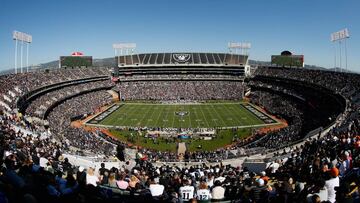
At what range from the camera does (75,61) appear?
327ft

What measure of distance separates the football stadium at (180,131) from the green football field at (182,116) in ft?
0.66

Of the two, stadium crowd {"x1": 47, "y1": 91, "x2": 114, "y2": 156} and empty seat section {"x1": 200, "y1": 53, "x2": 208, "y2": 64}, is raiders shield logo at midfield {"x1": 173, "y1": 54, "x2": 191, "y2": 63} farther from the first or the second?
stadium crowd {"x1": 47, "y1": 91, "x2": 114, "y2": 156}

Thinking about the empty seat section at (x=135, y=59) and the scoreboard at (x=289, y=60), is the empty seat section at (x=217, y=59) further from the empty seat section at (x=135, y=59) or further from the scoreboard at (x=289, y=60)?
the empty seat section at (x=135, y=59)

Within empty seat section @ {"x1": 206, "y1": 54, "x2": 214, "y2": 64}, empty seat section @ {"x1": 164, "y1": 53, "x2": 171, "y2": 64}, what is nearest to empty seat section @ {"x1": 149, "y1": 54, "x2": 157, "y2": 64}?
empty seat section @ {"x1": 164, "y1": 53, "x2": 171, "y2": 64}

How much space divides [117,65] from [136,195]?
315 feet

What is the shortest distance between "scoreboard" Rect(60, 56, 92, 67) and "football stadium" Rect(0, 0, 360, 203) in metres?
0.28

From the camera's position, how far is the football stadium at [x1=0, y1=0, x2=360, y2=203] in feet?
30.6

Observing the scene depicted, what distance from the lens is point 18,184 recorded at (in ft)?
24.6

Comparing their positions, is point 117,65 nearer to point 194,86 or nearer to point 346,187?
point 194,86

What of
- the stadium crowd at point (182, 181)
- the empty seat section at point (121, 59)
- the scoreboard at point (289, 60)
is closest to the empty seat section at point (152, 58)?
the empty seat section at point (121, 59)

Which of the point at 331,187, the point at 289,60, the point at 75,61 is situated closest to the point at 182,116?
the point at 289,60

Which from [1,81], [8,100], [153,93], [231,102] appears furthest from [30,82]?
[231,102]

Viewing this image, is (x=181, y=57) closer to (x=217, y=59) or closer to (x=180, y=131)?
(x=217, y=59)

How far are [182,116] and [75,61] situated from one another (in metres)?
49.1
